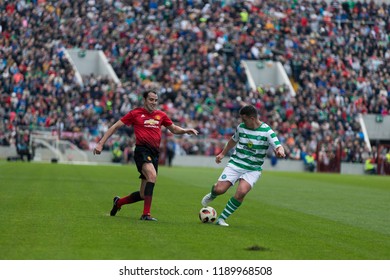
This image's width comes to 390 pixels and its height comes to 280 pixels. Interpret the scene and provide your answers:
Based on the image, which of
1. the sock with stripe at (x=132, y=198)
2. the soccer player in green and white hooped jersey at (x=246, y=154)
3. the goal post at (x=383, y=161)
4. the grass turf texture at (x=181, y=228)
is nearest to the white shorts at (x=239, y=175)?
the soccer player in green and white hooped jersey at (x=246, y=154)

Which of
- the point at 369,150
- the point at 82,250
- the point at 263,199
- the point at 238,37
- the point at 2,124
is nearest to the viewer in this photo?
the point at 82,250

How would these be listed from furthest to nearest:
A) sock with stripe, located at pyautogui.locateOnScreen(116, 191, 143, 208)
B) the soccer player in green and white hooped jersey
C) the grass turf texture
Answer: sock with stripe, located at pyautogui.locateOnScreen(116, 191, 143, 208)
the soccer player in green and white hooped jersey
the grass turf texture

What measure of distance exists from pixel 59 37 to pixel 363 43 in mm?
17921

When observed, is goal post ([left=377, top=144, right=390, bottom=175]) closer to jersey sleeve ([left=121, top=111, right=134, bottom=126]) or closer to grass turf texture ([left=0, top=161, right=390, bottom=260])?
grass turf texture ([left=0, top=161, right=390, bottom=260])

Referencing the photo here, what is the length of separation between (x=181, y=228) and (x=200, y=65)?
128ft

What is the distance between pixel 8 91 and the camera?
157 ft

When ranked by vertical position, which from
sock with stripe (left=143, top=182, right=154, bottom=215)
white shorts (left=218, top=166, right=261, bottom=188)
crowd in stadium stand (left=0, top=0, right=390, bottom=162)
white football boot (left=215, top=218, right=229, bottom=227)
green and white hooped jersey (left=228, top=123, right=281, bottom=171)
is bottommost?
crowd in stadium stand (left=0, top=0, right=390, bottom=162)

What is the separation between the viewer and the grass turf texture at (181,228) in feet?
35.9

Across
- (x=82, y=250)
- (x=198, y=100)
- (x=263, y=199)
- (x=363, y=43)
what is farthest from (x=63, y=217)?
(x=363, y=43)

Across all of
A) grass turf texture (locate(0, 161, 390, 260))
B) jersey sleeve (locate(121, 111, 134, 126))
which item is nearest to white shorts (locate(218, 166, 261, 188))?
grass turf texture (locate(0, 161, 390, 260))

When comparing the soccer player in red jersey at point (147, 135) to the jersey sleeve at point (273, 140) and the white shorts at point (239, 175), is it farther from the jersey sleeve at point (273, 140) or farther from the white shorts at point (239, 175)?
the jersey sleeve at point (273, 140)

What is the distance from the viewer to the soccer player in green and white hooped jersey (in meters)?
14.3

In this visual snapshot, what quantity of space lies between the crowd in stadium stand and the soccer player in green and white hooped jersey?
32.4 m

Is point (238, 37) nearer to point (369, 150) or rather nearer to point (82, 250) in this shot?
point (369, 150)
